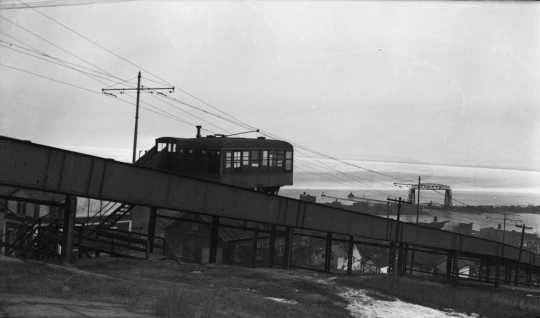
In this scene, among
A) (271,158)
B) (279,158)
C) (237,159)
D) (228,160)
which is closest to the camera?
(228,160)

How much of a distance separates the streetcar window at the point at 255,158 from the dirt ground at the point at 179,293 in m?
11.0

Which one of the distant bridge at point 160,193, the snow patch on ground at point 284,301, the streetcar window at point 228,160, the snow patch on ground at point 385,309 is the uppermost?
the streetcar window at point 228,160

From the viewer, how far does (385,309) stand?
44.3 ft

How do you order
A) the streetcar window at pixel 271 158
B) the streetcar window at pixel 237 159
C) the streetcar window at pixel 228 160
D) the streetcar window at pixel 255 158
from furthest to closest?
1. the streetcar window at pixel 271 158
2. the streetcar window at pixel 255 158
3. the streetcar window at pixel 237 159
4. the streetcar window at pixel 228 160

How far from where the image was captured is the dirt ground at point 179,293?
9164mm

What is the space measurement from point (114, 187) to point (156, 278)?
3393 mm

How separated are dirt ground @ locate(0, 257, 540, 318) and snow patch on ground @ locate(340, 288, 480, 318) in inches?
6.9

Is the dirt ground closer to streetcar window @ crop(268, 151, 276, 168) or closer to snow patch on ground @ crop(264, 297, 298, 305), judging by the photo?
snow patch on ground @ crop(264, 297, 298, 305)

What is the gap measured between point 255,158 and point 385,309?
55.1 feet

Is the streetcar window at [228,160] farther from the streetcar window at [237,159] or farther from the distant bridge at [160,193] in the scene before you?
the distant bridge at [160,193]

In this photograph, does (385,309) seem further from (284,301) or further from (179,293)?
(179,293)

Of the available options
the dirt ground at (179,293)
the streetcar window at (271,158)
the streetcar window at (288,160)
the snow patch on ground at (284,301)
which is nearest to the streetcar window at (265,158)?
the streetcar window at (271,158)

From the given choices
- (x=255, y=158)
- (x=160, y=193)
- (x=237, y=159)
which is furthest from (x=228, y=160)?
(x=160, y=193)

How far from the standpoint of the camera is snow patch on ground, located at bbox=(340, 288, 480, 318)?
42.0 feet
